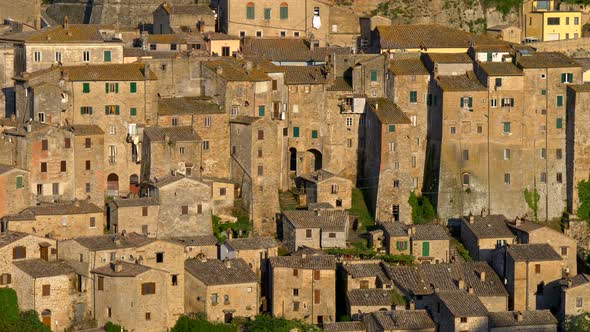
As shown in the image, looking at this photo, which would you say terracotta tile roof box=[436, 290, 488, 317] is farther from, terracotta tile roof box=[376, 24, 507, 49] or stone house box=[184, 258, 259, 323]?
terracotta tile roof box=[376, 24, 507, 49]

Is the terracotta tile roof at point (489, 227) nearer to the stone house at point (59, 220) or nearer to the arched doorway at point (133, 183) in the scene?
the arched doorway at point (133, 183)

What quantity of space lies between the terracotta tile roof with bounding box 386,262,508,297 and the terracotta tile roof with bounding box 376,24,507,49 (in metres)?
12.2

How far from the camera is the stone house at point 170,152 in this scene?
85.9 metres

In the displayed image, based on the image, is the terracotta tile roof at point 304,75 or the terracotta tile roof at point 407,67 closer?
the terracotta tile roof at point 304,75

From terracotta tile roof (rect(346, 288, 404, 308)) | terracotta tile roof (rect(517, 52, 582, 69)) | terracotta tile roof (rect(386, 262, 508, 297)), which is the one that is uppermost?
terracotta tile roof (rect(517, 52, 582, 69))

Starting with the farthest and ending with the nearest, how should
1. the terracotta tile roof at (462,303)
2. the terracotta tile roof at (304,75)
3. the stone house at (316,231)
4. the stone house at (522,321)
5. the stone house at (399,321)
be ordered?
the terracotta tile roof at (304,75)
the stone house at (316,231)
the stone house at (522,321)
the terracotta tile roof at (462,303)
the stone house at (399,321)

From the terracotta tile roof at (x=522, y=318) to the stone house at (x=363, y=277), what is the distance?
4.06 m

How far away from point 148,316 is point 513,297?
529 inches

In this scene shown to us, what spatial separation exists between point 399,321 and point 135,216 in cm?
1047

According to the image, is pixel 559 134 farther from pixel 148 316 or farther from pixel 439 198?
pixel 148 316

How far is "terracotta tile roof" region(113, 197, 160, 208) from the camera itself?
83750 mm

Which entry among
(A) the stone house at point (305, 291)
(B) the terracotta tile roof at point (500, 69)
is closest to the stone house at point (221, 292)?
(A) the stone house at point (305, 291)

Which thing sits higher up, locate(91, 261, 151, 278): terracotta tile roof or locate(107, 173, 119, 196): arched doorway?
locate(107, 173, 119, 196): arched doorway

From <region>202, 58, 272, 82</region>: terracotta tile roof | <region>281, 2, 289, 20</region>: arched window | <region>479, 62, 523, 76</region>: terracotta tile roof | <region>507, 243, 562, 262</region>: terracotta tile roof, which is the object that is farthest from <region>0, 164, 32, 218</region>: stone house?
<region>479, 62, 523, 76</region>: terracotta tile roof
